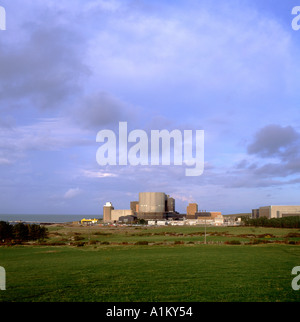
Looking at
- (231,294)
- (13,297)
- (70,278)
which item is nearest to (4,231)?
(70,278)

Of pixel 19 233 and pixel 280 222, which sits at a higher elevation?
pixel 19 233

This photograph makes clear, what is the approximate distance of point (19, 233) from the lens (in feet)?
303

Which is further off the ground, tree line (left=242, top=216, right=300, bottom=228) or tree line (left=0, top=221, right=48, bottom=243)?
tree line (left=0, top=221, right=48, bottom=243)

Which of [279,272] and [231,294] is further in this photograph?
[279,272]

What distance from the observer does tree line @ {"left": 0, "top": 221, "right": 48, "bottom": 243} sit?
89512 millimetres

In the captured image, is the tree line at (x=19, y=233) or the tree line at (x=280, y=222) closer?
the tree line at (x=19, y=233)

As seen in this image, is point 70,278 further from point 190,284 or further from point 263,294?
point 263,294

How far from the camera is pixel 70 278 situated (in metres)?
25.5

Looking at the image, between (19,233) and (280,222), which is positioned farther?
(280,222)

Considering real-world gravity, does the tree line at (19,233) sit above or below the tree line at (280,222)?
above

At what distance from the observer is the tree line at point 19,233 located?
294 ft

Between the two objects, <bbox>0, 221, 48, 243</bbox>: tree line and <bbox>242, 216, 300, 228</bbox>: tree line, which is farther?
<bbox>242, 216, 300, 228</bbox>: tree line
